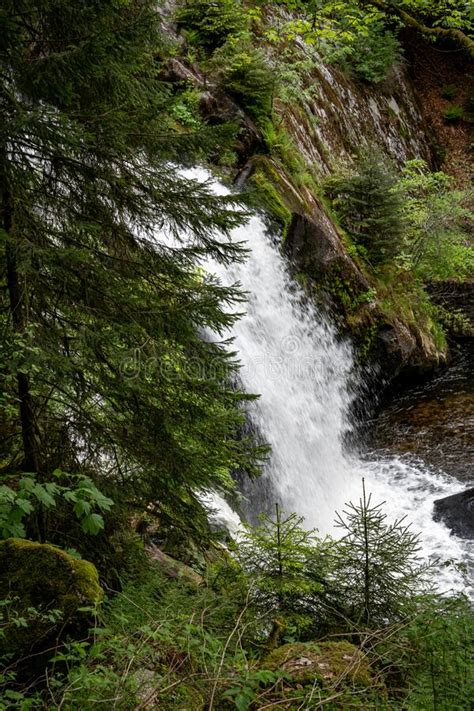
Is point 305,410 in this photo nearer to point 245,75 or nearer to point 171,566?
point 171,566

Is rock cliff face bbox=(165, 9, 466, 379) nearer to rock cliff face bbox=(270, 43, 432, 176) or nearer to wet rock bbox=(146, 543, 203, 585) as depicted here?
rock cliff face bbox=(270, 43, 432, 176)

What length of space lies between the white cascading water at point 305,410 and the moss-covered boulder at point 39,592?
16.5 feet

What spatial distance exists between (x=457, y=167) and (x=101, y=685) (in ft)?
79.2

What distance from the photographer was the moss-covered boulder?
2.69 m

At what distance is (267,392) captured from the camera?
29.5ft

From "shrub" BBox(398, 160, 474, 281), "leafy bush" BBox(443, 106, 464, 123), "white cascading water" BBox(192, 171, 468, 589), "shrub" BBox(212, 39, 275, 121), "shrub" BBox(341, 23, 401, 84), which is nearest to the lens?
"white cascading water" BBox(192, 171, 468, 589)

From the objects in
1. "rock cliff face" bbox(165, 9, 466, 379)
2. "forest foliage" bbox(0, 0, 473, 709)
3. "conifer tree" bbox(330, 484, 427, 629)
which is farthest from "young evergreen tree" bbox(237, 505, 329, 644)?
"rock cliff face" bbox(165, 9, 466, 379)

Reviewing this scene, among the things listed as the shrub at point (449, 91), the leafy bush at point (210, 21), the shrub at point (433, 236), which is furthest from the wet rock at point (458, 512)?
the shrub at point (449, 91)

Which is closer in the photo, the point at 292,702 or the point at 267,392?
the point at 292,702

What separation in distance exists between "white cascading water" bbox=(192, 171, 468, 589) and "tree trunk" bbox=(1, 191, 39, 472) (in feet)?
14.1

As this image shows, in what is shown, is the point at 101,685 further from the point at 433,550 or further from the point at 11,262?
the point at 433,550

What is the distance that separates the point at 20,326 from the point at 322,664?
268 cm

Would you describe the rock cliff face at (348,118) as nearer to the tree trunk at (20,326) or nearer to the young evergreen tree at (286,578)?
the tree trunk at (20,326)

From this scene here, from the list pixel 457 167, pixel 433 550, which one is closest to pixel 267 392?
pixel 433 550
